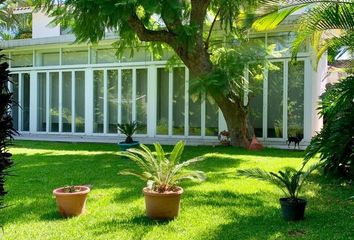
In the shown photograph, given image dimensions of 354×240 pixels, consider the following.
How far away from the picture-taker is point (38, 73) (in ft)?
65.5

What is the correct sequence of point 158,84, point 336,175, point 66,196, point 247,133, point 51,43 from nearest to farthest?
point 66,196, point 336,175, point 247,133, point 158,84, point 51,43

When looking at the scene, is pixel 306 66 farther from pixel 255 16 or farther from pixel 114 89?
pixel 114 89

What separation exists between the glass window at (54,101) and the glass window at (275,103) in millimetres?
9679

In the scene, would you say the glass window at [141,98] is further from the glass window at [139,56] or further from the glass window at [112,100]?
the glass window at [112,100]

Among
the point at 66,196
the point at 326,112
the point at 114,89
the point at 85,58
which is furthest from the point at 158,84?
the point at 66,196

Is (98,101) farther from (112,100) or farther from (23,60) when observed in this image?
(23,60)

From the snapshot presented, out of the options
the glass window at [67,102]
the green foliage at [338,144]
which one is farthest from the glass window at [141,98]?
the green foliage at [338,144]

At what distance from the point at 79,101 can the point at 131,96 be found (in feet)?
8.98

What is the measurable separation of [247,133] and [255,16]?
6.00 meters

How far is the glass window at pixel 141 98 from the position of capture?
696 inches

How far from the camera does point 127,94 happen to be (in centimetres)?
1814

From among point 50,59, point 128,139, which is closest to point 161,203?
point 128,139

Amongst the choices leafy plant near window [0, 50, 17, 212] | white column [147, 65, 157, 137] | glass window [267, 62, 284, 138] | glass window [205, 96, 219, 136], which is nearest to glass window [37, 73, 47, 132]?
white column [147, 65, 157, 137]

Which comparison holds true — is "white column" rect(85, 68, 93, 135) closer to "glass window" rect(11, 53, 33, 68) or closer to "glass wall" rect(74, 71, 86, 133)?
"glass wall" rect(74, 71, 86, 133)
